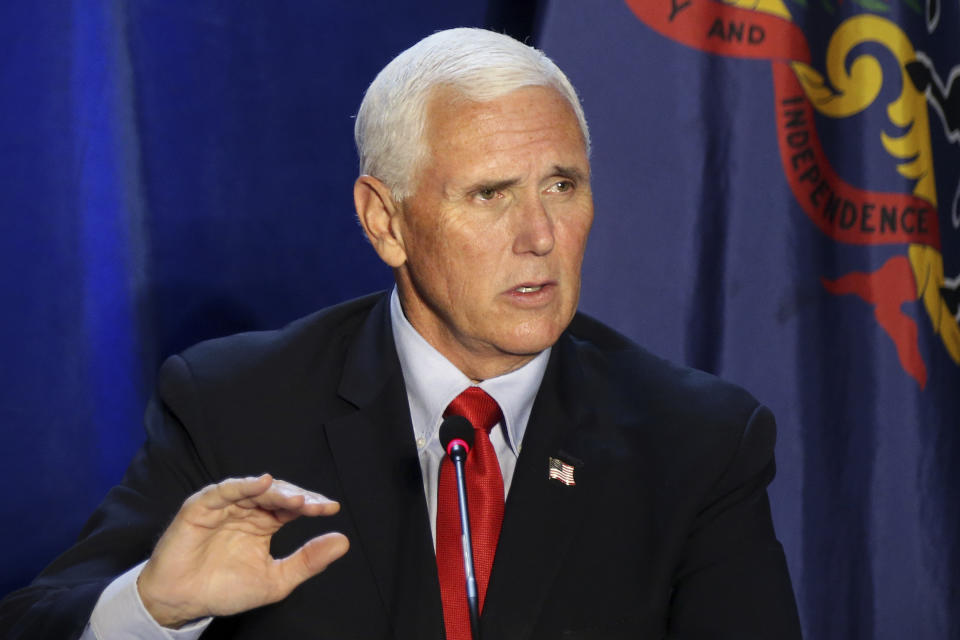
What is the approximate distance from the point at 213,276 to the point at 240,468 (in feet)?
2.91

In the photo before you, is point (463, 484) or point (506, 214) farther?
point (506, 214)

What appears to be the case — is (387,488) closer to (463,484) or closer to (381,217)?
(463,484)

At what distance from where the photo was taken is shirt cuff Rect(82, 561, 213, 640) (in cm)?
159

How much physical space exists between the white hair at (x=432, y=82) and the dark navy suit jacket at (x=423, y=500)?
326 millimetres

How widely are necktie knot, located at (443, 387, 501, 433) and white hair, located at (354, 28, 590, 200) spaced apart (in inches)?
14.6

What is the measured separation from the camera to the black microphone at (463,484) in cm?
146

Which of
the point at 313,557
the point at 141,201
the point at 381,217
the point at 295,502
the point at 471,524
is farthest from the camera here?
the point at 141,201

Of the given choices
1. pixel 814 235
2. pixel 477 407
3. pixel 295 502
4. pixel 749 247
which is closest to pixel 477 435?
pixel 477 407

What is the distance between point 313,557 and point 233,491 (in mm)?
153

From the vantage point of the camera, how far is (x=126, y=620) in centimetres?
160

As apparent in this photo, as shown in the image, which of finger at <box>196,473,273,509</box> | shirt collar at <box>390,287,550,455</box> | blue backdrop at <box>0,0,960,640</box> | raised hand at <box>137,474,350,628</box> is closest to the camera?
finger at <box>196,473,273,509</box>

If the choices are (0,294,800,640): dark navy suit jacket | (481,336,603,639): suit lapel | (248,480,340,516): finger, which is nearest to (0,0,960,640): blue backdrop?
(0,294,800,640): dark navy suit jacket

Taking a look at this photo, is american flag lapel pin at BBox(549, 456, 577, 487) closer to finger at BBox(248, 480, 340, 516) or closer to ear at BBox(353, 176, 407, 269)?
ear at BBox(353, 176, 407, 269)

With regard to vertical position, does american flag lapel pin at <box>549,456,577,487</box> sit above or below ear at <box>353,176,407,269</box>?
below
